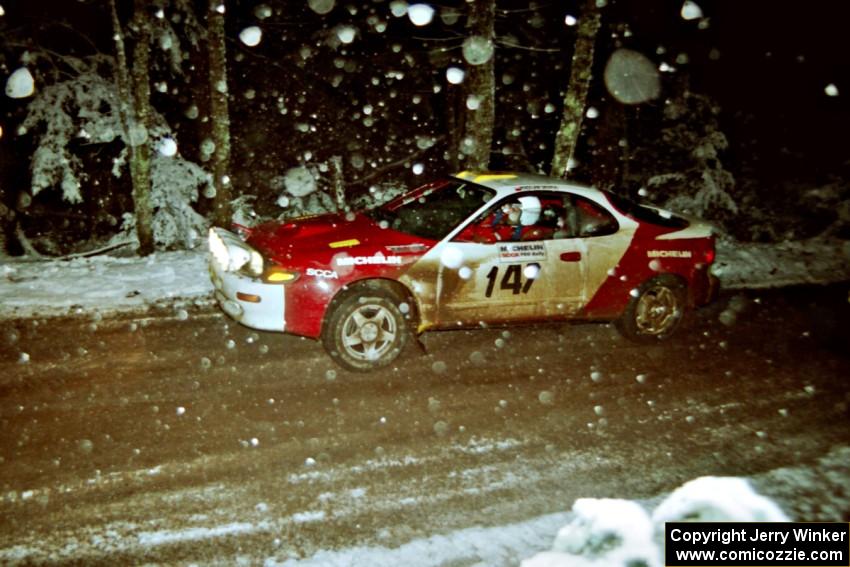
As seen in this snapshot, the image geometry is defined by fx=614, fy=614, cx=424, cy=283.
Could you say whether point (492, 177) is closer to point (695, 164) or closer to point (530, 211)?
point (530, 211)

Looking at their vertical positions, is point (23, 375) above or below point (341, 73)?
below

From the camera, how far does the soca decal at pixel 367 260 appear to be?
525cm

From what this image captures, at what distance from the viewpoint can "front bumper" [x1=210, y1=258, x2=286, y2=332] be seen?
5137 millimetres

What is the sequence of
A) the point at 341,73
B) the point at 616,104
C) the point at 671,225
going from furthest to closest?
the point at 341,73 → the point at 616,104 → the point at 671,225

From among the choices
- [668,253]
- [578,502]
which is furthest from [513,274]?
[578,502]

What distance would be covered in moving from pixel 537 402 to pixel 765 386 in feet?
7.39

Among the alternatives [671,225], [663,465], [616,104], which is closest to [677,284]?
[671,225]

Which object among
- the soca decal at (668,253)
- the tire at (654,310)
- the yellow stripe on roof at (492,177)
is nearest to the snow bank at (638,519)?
the tire at (654,310)

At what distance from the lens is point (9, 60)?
37.2 feet

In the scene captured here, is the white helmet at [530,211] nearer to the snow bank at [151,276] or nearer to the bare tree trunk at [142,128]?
→ the snow bank at [151,276]

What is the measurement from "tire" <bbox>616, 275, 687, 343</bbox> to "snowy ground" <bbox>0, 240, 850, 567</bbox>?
2387 millimetres

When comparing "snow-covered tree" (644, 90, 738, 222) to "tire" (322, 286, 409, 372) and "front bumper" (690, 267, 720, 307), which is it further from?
"tire" (322, 286, 409, 372)

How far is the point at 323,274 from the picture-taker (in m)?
5.20

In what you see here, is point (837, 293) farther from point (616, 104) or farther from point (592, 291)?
point (616, 104)
